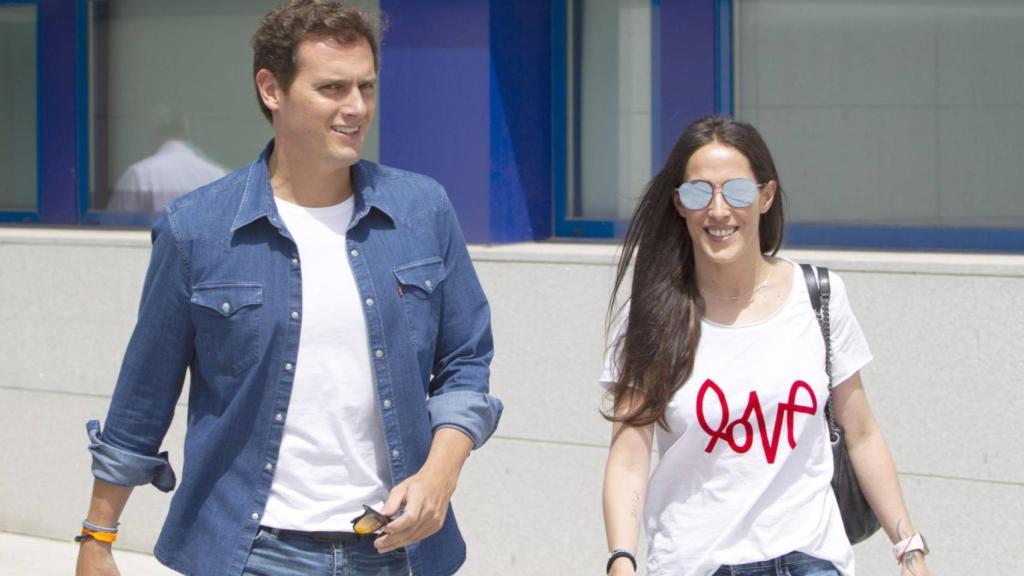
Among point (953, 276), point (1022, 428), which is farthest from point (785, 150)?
point (1022, 428)

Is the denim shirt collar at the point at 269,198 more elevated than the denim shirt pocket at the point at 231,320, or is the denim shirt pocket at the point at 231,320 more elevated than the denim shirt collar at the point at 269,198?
the denim shirt collar at the point at 269,198

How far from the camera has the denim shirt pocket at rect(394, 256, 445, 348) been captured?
306 centimetres

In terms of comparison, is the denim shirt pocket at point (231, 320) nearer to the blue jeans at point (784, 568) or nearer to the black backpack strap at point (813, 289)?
the blue jeans at point (784, 568)

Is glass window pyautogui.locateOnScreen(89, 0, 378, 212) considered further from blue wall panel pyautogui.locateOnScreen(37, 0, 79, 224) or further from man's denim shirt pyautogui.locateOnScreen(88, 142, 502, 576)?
man's denim shirt pyautogui.locateOnScreen(88, 142, 502, 576)

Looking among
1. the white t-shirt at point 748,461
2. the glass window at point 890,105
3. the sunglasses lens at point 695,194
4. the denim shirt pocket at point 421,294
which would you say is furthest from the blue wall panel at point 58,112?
the white t-shirt at point 748,461

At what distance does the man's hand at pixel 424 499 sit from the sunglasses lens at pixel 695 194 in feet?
2.39

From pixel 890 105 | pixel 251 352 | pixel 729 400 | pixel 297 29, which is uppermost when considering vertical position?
pixel 890 105

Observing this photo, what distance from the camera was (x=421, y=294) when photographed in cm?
310

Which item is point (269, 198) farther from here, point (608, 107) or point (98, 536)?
point (608, 107)

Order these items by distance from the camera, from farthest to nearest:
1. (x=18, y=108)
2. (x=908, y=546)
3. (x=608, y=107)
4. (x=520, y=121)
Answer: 1. (x=18, y=108)
2. (x=608, y=107)
3. (x=520, y=121)
4. (x=908, y=546)

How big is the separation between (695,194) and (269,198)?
2.96 feet

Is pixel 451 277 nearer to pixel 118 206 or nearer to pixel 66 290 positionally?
pixel 66 290

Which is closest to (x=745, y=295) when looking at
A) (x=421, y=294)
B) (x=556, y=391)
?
(x=421, y=294)

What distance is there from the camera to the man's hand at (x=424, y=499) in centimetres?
288
